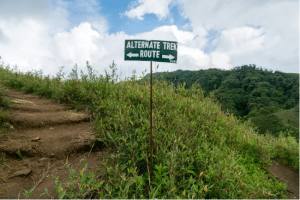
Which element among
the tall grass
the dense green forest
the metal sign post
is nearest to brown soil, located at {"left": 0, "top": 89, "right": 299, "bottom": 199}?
the tall grass

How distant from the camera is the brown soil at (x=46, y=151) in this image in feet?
8.55

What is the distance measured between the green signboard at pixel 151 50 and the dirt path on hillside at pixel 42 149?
6.20 feet

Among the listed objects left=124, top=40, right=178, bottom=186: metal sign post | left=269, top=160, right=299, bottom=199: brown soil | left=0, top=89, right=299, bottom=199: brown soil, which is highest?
left=124, top=40, right=178, bottom=186: metal sign post

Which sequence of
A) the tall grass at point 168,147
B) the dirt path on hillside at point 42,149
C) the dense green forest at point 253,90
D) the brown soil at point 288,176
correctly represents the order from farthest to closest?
the dense green forest at point 253,90 < the brown soil at point 288,176 < the dirt path on hillside at point 42,149 < the tall grass at point 168,147

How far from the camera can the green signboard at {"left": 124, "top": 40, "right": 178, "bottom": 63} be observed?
2664mm

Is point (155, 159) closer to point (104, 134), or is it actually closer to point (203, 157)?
point (203, 157)

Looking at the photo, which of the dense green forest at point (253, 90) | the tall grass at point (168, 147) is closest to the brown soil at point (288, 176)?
the tall grass at point (168, 147)

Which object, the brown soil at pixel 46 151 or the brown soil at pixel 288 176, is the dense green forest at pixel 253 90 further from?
the brown soil at pixel 46 151

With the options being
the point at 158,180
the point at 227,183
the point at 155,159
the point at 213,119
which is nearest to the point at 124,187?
the point at 158,180

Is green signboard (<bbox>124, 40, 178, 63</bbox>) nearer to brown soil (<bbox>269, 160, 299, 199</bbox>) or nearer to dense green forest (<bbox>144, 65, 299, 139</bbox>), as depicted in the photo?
brown soil (<bbox>269, 160, 299, 199</bbox>)

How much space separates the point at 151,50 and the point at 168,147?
1.74m

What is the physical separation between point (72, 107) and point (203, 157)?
380 cm

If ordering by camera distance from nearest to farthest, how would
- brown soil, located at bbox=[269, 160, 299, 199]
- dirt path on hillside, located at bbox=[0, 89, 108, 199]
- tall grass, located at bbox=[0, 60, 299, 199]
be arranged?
tall grass, located at bbox=[0, 60, 299, 199]
dirt path on hillside, located at bbox=[0, 89, 108, 199]
brown soil, located at bbox=[269, 160, 299, 199]

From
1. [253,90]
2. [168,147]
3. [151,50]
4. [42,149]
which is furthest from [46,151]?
[253,90]
